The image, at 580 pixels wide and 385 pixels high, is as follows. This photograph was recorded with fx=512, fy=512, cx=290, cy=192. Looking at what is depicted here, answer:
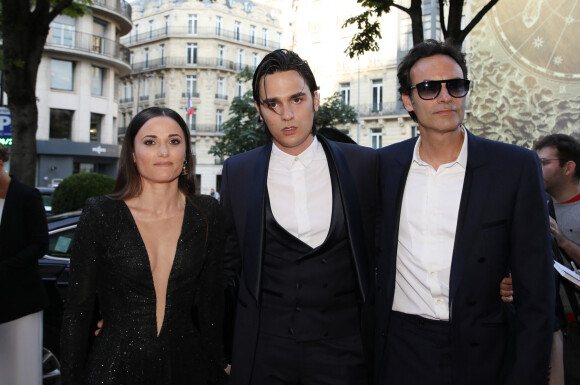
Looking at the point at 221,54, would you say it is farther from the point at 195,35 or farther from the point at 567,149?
the point at 567,149

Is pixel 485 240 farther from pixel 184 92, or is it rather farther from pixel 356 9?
pixel 184 92

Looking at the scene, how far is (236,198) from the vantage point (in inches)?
123

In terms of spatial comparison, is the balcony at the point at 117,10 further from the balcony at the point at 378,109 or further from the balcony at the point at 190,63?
the balcony at the point at 378,109

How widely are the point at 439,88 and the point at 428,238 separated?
845mm

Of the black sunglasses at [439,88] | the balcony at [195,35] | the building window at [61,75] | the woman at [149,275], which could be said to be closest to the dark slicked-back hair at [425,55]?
the black sunglasses at [439,88]

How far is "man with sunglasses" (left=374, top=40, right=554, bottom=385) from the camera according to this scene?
2475mm

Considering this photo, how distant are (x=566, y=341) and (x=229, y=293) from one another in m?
2.34

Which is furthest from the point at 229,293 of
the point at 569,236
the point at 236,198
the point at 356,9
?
the point at 356,9

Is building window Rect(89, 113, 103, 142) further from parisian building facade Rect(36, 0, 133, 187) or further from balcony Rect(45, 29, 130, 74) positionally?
balcony Rect(45, 29, 130, 74)

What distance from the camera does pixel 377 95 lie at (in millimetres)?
32531

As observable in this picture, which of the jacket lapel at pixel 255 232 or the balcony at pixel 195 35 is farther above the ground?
the balcony at pixel 195 35

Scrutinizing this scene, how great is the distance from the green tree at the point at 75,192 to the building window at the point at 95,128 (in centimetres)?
2405

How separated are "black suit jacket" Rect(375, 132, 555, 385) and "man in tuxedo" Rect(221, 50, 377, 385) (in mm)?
530

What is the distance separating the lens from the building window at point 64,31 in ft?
109
